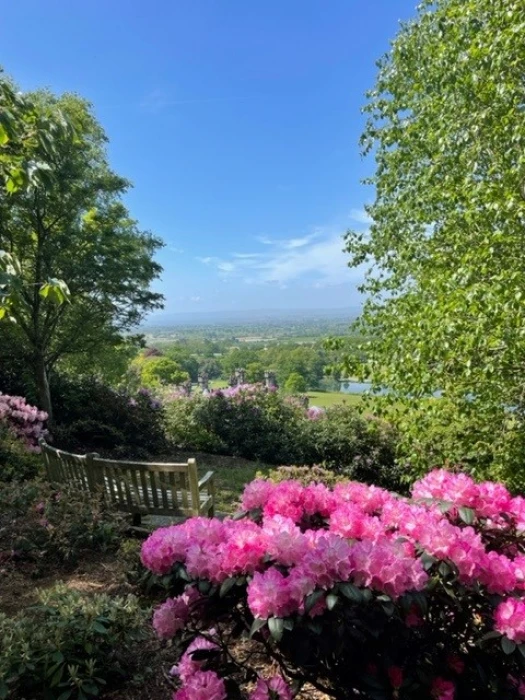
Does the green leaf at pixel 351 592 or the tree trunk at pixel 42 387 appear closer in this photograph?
the green leaf at pixel 351 592

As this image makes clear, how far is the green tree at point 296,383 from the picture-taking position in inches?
525

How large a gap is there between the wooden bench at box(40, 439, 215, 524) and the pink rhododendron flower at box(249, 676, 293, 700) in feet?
9.28

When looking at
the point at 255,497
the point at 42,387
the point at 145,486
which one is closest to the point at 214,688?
the point at 255,497

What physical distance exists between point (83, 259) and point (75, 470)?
558cm

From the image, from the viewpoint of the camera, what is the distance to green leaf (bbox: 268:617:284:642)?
1251 millimetres

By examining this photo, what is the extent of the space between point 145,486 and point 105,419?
19.2 ft

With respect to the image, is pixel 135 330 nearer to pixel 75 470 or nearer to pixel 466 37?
pixel 75 470

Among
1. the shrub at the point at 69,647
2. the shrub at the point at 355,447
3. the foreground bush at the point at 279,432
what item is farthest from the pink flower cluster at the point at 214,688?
the foreground bush at the point at 279,432

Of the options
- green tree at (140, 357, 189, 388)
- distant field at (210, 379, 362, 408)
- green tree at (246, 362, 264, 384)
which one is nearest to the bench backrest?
distant field at (210, 379, 362, 408)

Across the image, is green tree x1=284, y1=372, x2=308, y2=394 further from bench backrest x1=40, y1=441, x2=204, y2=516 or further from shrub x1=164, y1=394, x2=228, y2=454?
bench backrest x1=40, y1=441, x2=204, y2=516

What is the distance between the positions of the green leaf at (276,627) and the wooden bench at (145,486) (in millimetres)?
3061

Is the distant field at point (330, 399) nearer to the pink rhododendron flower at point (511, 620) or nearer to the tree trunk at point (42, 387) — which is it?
the tree trunk at point (42, 387)

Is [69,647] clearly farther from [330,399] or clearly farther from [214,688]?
[330,399]

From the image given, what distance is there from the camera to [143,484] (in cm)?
452
